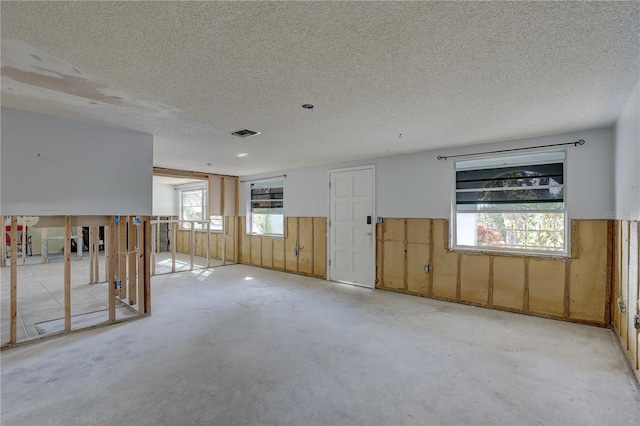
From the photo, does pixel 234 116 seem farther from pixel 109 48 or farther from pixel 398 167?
pixel 398 167

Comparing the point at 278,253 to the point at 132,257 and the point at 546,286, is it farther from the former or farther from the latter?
the point at 546,286

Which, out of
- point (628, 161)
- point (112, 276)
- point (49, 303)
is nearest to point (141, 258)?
point (112, 276)

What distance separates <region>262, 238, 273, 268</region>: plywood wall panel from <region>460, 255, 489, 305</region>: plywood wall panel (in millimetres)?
4231

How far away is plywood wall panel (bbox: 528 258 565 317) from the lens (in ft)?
12.4

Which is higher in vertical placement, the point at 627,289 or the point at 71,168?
the point at 71,168

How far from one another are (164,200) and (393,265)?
8.09 m

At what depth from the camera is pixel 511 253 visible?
411 centimetres

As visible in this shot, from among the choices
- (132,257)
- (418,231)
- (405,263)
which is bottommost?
(405,263)

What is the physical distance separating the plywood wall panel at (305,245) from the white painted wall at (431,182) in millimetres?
214

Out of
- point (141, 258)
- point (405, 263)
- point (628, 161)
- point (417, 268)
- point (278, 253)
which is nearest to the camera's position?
point (628, 161)

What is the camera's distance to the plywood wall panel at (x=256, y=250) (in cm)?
744

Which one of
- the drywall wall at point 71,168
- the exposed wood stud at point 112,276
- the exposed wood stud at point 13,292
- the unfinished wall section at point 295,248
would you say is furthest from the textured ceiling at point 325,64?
the unfinished wall section at point 295,248

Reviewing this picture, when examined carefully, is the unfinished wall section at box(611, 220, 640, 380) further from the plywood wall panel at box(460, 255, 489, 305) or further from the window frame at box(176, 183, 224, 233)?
the window frame at box(176, 183, 224, 233)

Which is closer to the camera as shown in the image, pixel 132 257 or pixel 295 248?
pixel 132 257
